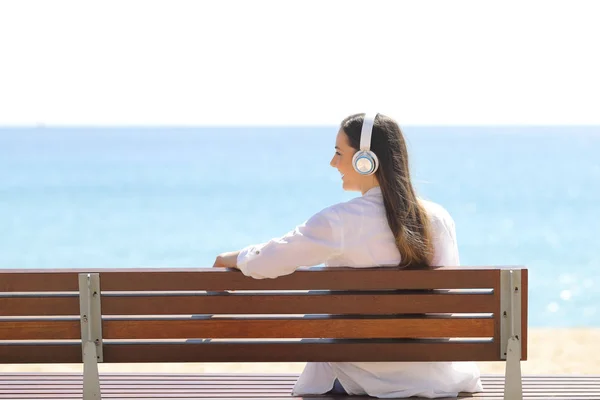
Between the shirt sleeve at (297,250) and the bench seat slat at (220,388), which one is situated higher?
the shirt sleeve at (297,250)

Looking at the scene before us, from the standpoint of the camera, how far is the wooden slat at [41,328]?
12.5ft

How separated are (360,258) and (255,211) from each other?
40.7 meters

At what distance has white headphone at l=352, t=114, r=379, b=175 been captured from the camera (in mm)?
3914

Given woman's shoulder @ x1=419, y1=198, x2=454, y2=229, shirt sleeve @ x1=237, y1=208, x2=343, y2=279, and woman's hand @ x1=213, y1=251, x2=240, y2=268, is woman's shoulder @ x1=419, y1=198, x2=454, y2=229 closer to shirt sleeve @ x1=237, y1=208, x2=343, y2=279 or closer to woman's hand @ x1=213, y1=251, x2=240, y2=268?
shirt sleeve @ x1=237, y1=208, x2=343, y2=279

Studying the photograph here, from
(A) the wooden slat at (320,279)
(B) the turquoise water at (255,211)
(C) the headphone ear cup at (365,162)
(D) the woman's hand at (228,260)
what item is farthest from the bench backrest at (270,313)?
(B) the turquoise water at (255,211)

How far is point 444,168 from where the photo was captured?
70250 millimetres

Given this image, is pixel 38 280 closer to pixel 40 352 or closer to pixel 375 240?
pixel 40 352

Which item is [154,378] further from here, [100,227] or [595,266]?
[100,227]

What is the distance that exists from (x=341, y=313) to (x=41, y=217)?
132 ft

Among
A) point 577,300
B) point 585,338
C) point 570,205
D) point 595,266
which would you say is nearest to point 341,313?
point 585,338

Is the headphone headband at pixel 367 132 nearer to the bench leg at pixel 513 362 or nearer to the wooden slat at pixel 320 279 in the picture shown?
the wooden slat at pixel 320 279

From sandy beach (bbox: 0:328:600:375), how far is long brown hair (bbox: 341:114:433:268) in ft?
18.6

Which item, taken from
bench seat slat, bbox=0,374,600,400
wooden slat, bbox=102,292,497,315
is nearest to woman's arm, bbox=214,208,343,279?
wooden slat, bbox=102,292,497,315

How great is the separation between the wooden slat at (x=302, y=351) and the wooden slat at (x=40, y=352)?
13 cm
